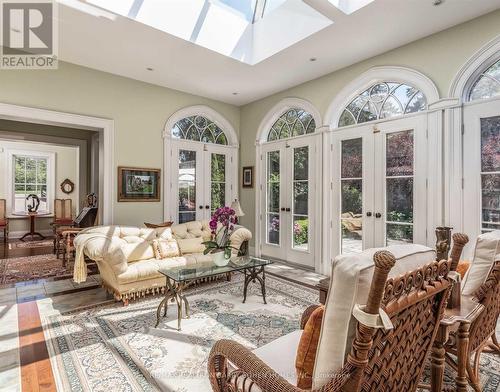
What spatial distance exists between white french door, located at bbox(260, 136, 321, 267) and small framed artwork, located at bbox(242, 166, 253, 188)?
0.31 m

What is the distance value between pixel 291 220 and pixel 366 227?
4.71 ft

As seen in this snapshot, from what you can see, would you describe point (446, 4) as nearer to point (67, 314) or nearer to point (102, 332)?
point (102, 332)

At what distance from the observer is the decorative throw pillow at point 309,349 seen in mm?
1084

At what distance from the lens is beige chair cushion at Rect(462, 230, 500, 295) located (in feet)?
5.83

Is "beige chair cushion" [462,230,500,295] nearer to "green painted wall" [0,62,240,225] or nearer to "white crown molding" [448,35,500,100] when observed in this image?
"white crown molding" [448,35,500,100]

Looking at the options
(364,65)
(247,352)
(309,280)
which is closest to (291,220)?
(309,280)

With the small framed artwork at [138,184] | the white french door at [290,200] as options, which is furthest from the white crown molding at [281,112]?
the small framed artwork at [138,184]

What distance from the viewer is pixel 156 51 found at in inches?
153

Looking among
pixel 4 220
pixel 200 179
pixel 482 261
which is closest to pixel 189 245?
pixel 200 179

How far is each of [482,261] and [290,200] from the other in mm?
3536

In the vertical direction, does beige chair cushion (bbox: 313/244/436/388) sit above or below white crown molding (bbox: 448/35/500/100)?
below

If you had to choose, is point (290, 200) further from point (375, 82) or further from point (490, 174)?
point (490, 174)

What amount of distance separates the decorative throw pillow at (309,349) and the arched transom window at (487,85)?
347 cm

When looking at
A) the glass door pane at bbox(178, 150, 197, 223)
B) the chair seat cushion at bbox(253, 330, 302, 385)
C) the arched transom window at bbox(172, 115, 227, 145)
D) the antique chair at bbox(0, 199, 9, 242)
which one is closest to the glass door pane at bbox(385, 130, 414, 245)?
the chair seat cushion at bbox(253, 330, 302, 385)
